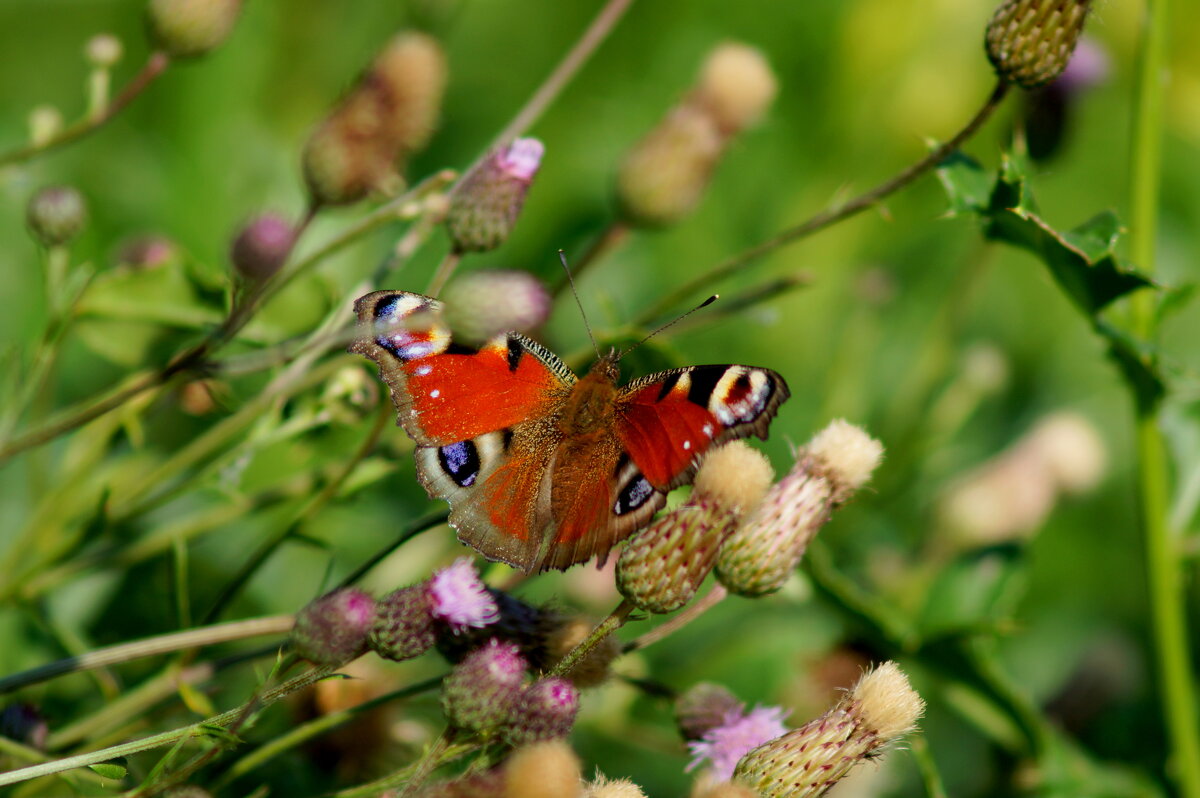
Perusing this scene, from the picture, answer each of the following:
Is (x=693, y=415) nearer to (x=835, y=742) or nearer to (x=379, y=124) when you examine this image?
(x=835, y=742)

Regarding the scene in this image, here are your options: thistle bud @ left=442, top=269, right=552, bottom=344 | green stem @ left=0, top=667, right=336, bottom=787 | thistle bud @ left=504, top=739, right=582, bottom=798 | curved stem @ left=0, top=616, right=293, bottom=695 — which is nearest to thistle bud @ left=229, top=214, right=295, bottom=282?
thistle bud @ left=442, top=269, right=552, bottom=344

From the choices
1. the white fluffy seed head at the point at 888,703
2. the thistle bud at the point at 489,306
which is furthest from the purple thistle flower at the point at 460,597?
the white fluffy seed head at the point at 888,703

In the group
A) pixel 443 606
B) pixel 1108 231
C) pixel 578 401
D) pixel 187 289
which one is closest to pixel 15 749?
pixel 443 606

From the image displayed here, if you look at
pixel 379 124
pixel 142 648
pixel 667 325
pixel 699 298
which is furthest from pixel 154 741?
pixel 699 298

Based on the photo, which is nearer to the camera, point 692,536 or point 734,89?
point 692,536

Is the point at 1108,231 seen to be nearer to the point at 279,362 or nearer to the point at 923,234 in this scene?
the point at 279,362

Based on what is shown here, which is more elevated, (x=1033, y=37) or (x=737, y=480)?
(x=1033, y=37)
